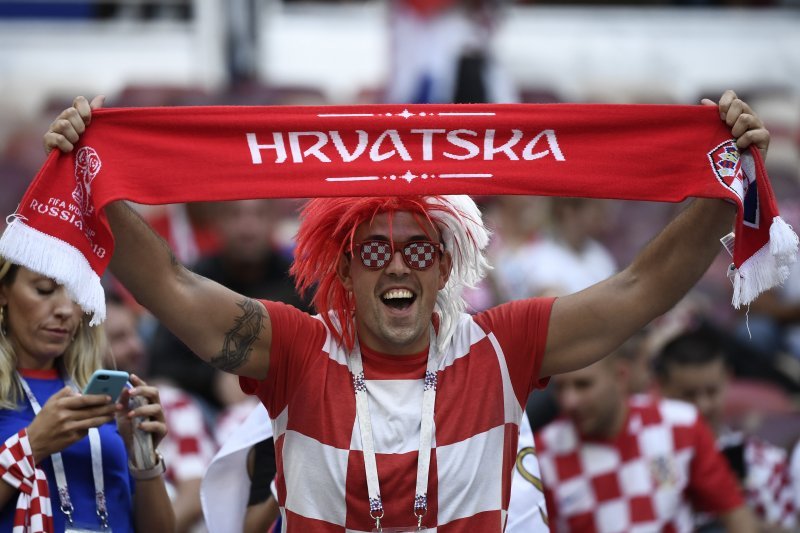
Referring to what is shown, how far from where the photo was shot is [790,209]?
357 inches

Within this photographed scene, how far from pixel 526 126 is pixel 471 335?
0.62 metres

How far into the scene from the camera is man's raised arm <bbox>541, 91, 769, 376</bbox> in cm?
377

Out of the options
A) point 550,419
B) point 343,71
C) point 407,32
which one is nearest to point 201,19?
point 343,71

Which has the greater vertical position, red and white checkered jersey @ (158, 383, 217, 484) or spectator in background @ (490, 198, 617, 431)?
spectator in background @ (490, 198, 617, 431)

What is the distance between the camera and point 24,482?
3846mm

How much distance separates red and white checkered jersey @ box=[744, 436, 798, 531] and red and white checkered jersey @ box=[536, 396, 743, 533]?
1.66ft

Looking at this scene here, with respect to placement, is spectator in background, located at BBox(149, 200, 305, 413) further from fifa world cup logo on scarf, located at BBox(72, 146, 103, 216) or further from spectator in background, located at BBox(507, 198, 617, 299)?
fifa world cup logo on scarf, located at BBox(72, 146, 103, 216)

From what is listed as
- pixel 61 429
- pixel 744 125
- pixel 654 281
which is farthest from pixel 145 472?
pixel 744 125

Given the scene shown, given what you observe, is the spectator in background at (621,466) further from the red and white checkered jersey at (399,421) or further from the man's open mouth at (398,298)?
the man's open mouth at (398,298)

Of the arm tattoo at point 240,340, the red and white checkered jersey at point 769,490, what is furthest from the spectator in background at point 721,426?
the arm tattoo at point 240,340

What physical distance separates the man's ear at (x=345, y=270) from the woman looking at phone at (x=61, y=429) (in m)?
0.66

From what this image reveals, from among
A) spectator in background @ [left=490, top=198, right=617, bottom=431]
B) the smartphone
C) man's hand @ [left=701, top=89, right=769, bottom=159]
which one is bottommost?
the smartphone

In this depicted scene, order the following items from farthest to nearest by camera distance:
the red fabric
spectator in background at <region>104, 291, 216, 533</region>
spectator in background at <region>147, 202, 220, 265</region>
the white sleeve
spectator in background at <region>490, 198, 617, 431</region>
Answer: spectator in background at <region>147, 202, 220, 265</region> → spectator in background at <region>490, 198, 617, 431</region> → spectator in background at <region>104, 291, 216, 533</region> → the white sleeve → the red fabric

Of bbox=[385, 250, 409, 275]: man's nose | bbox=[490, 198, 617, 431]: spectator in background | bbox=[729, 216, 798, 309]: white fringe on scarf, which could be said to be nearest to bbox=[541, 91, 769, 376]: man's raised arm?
bbox=[729, 216, 798, 309]: white fringe on scarf
